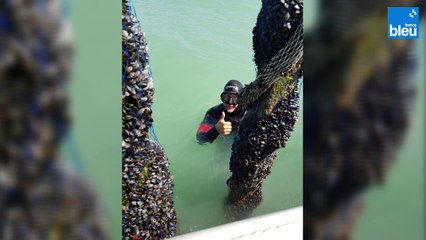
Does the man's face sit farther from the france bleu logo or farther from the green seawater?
the france bleu logo

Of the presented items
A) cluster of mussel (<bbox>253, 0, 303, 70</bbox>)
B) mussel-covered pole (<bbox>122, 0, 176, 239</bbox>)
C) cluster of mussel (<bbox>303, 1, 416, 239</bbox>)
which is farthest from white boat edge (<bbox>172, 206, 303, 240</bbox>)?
cluster of mussel (<bbox>303, 1, 416, 239</bbox>)

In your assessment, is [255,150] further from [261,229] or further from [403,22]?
[403,22]

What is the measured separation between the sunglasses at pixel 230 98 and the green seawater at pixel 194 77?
54mm

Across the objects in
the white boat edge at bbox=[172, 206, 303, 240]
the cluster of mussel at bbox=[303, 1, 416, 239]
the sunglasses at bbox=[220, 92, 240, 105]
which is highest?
the cluster of mussel at bbox=[303, 1, 416, 239]

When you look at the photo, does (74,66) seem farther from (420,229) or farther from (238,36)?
(238,36)

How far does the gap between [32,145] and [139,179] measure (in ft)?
6.45

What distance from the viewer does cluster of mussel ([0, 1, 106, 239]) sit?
2004 mm

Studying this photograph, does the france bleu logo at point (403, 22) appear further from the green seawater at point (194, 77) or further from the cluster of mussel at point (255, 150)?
the cluster of mussel at point (255, 150)

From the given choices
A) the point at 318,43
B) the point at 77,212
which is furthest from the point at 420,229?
the point at 77,212

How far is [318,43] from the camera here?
2.65 m

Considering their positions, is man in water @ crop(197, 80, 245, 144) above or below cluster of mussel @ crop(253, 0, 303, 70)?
below

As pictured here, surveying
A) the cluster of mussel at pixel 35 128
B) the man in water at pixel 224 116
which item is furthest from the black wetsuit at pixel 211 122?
the cluster of mussel at pixel 35 128

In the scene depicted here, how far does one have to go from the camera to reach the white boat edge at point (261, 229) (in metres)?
4.65

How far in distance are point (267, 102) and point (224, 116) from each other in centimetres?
54
